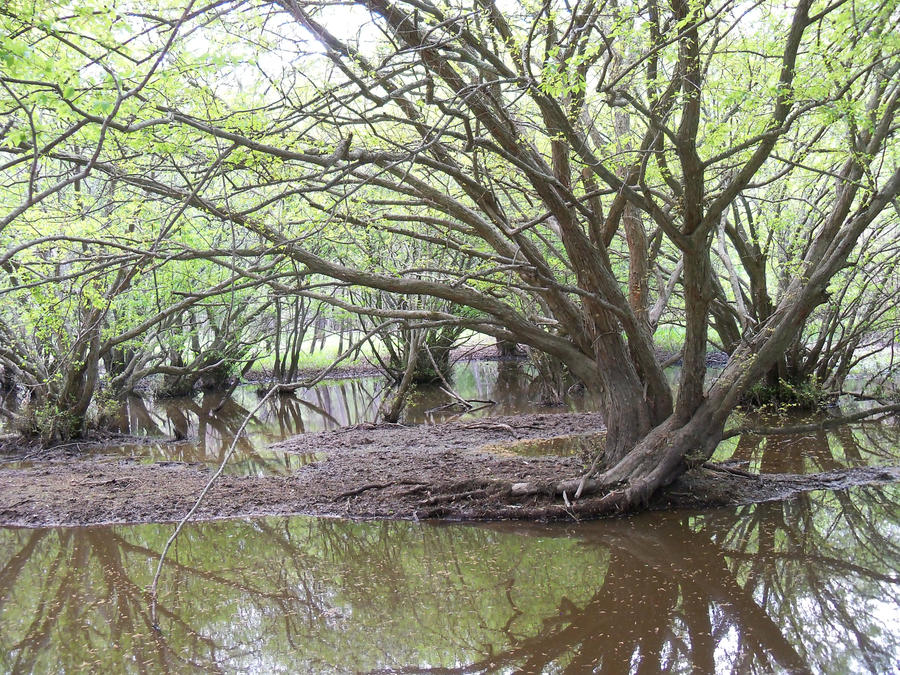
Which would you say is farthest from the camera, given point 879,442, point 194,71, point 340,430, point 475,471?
point 340,430

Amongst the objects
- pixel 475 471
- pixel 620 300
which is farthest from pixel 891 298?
pixel 475 471

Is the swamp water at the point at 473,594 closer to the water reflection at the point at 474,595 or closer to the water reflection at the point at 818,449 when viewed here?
the water reflection at the point at 474,595

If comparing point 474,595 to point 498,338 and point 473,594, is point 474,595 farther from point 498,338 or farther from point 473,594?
point 498,338

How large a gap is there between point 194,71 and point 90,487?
521 centimetres

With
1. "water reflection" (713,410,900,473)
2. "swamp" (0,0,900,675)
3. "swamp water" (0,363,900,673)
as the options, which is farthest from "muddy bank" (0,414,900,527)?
"water reflection" (713,410,900,473)

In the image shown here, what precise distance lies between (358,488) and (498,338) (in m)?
2.31

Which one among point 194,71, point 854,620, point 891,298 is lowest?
point 854,620

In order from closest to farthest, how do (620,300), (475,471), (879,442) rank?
(620,300)
(475,471)
(879,442)

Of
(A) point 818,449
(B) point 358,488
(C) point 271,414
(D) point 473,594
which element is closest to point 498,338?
(B) point 358,488

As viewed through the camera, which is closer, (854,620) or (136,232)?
(854,620)

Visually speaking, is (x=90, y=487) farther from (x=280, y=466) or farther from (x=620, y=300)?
(x=620, y=300)

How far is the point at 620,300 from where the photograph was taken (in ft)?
22.2

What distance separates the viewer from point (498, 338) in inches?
303

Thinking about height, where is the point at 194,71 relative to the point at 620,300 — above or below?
above
